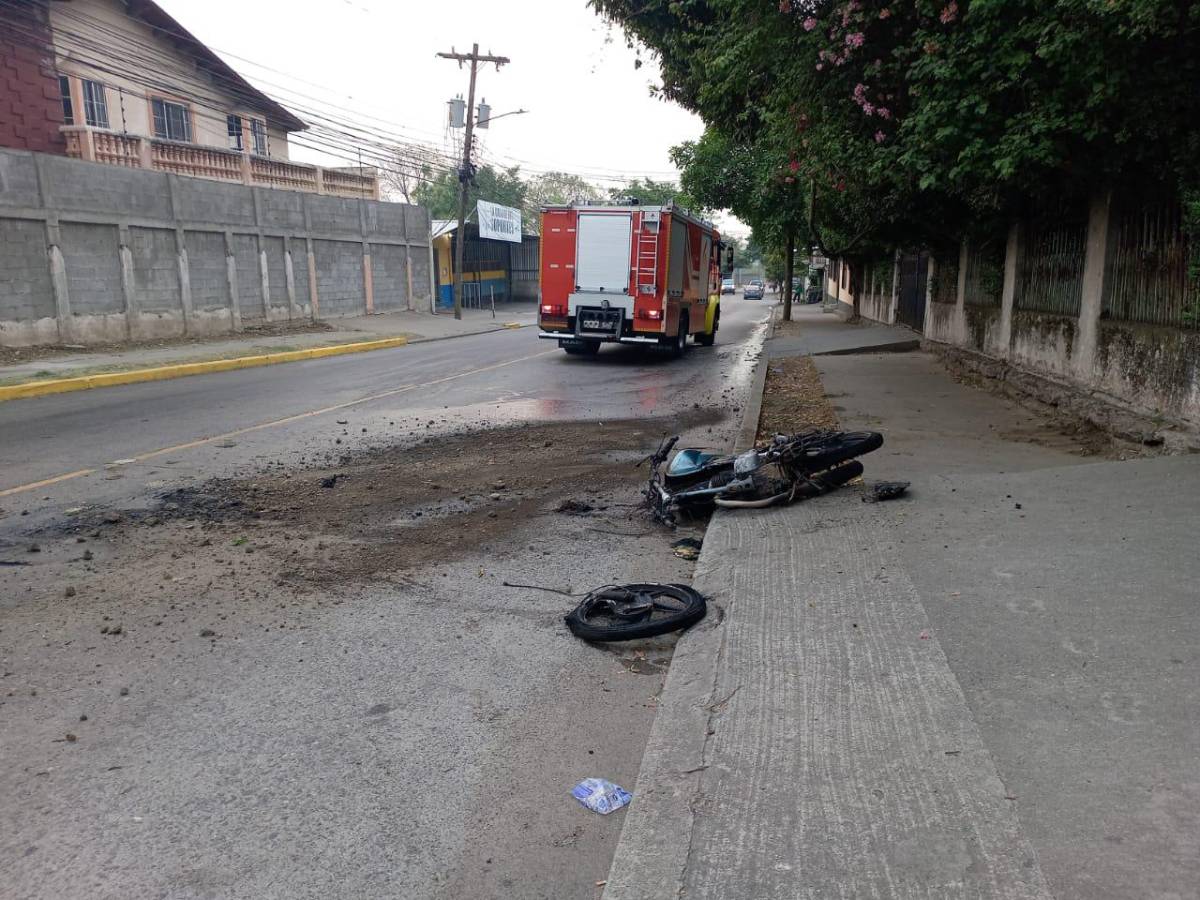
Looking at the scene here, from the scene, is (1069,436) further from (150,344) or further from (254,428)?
(150,344)

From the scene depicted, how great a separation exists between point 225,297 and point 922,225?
17595 millimetres

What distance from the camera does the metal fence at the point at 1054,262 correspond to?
9.84m

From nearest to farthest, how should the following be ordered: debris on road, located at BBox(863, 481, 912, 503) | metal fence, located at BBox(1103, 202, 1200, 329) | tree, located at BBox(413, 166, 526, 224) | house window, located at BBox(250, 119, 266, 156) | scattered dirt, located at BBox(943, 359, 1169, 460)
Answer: debris on road, located at BBox(863, 481, 912, 503), metal fence, located at BBox(1103, 202, 1200, 329), scattered dirt, located at BBox(943, 359, 1169, 460), house window, located at BBox(250, 119, 266, 156), tree, located at BBox(413, 166, 526, 224)

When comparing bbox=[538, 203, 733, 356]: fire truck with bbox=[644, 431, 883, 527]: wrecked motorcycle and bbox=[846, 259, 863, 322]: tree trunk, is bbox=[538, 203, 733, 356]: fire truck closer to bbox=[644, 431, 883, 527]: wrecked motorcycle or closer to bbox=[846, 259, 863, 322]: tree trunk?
bbox=[644, 431, 883, 527]: wrecked motorcycle

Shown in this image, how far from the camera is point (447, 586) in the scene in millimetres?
5109

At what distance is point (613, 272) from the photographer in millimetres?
18266

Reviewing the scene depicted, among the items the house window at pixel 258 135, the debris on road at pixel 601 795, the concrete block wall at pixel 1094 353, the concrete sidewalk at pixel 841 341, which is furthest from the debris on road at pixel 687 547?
the house window at pixel 258 135

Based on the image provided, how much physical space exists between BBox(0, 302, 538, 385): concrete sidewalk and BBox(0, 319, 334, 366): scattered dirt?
3cm

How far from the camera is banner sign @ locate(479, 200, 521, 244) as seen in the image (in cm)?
4297

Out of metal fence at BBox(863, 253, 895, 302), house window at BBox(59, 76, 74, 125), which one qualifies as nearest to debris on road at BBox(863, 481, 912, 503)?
metal fence at BBox(863, 253, 895, 302)

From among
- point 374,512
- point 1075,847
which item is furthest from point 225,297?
point 1075,847

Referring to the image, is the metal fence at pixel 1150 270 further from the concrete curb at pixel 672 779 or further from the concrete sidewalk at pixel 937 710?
the concrete curb at pixel 672 779

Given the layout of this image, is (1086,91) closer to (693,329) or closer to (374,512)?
(374,512)

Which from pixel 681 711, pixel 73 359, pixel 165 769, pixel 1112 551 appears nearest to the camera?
pixel 165 769
